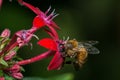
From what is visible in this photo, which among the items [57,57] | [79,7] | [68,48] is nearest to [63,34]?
[79,7]

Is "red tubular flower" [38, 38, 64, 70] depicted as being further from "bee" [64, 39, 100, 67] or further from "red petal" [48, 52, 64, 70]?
"bee" [64, 39, 100, 67]

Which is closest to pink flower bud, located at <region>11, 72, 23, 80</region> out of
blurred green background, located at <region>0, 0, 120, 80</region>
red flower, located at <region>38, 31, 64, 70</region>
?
red flower, located at <region>38, 31, 64, 70</region>

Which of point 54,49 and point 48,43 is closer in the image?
point 48,43

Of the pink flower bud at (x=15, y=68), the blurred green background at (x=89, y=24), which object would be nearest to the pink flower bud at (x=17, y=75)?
the pink flower bud at (x=15, y=68)

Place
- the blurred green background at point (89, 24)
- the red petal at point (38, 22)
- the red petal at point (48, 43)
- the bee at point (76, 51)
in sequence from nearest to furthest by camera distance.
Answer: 1. the red petal at point (48, 43)
2. the red petal at point (38, 22)
3. the bee at point (76, 51)
4. the blurred green background at point (89, 24)

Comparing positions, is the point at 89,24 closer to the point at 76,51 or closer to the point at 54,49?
the point at 76,51

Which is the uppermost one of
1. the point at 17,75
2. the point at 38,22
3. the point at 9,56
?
the point at 38,22

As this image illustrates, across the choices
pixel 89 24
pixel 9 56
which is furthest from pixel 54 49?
pixel 89 24

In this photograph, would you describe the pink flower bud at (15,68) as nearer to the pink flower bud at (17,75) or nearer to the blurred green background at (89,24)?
the pink flower bud at (17,75)
